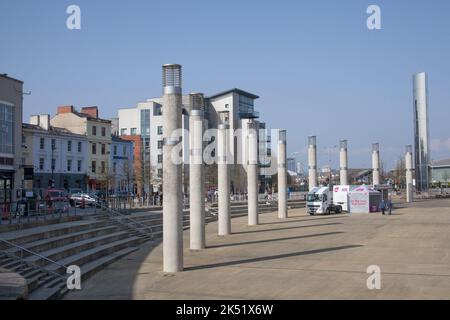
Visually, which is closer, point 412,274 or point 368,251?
point 412,274

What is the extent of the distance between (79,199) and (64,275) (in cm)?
2464

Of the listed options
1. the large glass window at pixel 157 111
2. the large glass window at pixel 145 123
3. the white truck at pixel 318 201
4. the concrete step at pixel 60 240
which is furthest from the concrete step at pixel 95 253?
the large glass window at pixel 145 123

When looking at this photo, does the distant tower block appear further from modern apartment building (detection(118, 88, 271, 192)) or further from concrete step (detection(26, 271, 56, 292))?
concrete step (detection(26, 271, 56, 292))

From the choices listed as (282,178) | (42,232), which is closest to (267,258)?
(42,232)

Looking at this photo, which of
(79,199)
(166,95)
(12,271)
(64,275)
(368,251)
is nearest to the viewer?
(12,271)

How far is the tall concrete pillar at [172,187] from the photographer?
57.8ft

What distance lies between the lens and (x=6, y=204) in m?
22.2

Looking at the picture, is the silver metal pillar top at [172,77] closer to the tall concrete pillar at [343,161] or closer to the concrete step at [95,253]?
the concrete step at [95,253]

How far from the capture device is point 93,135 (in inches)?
2603

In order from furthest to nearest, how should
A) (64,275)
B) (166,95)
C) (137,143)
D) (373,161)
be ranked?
(137,143) → (373,161) → (166,95) → (64,275)

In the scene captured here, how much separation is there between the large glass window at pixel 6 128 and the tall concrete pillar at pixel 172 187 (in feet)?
48.6

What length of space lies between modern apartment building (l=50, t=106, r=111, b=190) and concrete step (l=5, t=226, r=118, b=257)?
129ft
